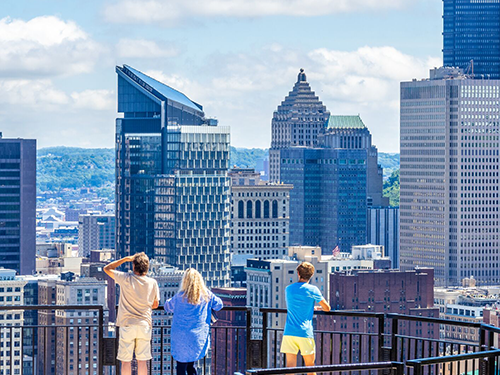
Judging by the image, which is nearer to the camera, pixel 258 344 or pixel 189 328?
pixel 189 328

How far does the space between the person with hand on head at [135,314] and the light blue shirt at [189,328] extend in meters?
0.58

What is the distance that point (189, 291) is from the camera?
19.8 metres

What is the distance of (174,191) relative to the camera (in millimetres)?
177000

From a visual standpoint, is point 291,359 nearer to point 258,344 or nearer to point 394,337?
point 258,344

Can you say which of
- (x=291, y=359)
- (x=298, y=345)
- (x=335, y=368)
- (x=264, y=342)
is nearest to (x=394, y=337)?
(x=298, y=345)

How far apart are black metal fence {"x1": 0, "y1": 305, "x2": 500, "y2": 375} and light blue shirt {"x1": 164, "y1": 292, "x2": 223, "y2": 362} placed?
791 millimetres

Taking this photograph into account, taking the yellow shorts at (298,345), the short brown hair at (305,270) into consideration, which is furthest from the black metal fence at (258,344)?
the short brown hair at (305,270)

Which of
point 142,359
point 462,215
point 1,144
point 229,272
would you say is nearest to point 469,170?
point 462,215

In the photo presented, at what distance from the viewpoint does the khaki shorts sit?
806 inches

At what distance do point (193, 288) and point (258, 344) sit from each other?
2.15m

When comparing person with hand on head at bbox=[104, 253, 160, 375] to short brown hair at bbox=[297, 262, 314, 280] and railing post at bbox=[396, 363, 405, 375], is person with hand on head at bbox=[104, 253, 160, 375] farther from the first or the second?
railing post at bbox=[396, 363, 405, 375]


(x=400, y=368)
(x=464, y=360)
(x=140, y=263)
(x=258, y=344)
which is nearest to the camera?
(x=400, y=368)

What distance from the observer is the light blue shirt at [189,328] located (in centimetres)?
1986

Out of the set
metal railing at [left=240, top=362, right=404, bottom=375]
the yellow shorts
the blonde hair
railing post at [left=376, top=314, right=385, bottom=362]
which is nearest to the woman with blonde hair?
the blonde hair
